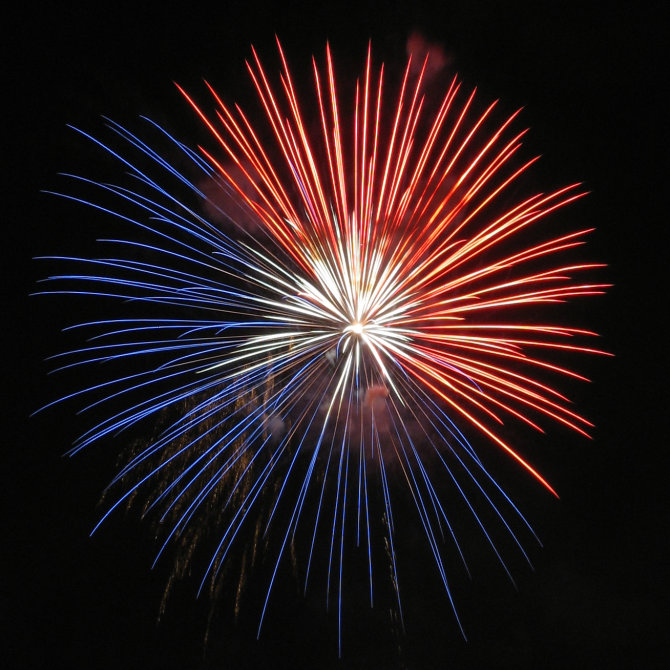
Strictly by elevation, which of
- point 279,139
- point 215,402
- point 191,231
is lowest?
point 215,402

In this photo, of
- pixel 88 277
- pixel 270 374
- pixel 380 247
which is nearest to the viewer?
pixel 88 277

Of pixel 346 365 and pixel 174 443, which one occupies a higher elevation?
pixel 346 365

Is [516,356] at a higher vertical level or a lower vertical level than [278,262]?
lower

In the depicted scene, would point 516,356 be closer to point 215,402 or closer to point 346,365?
point 346,365

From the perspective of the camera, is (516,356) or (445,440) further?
(445,440)

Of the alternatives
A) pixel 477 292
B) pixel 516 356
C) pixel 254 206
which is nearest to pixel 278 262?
pixel 254 206

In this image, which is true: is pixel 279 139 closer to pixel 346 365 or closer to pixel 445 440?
pixel 346 365

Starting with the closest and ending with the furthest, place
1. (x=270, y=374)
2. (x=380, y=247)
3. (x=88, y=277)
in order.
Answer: (x=88, y=277), (x=380, y=247), (x=270, y=374)

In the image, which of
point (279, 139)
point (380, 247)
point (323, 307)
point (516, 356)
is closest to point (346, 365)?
point (323, 307)

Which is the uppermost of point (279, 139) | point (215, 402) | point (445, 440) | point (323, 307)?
point (279, 139)
